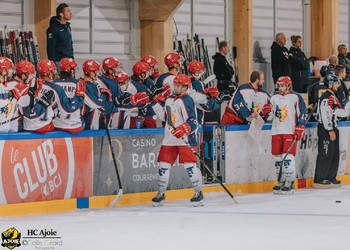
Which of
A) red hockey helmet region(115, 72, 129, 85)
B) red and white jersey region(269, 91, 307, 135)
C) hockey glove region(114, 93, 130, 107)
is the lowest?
red and white jersey region(269, 91, 307, 135)

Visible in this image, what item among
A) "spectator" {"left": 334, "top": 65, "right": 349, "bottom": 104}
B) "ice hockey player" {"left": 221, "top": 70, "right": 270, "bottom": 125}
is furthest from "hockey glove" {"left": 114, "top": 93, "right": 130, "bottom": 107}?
"spectator" {"left": 334, "top": 65, "right": 349, "bottom": 104}

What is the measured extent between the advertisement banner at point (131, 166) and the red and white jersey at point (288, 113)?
170 cm

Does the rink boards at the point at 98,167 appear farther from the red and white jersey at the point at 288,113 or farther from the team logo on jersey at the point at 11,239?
the team logo on jersey at the point at 11,239

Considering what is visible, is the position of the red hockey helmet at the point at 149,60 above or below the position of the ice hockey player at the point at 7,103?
above

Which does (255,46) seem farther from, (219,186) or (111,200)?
(111,200)

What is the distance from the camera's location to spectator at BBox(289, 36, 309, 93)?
15609 millimetres

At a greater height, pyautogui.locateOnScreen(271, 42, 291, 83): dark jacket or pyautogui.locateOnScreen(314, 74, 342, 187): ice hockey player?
pyautogui.locateOnScreen(271, 42, 291, 83): dark jacket

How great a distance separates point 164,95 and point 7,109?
232 centimetres

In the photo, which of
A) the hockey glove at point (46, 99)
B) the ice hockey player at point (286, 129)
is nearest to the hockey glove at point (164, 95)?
the hockey glove at point (46, 99)

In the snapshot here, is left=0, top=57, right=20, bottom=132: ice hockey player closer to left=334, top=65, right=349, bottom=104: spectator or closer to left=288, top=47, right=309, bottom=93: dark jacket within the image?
left=334, top=65, right=349, bottom=104: spectator

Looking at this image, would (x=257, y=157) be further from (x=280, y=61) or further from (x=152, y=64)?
(x=280, y=61)

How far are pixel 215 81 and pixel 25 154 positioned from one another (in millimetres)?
7540

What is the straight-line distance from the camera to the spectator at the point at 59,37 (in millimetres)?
11945

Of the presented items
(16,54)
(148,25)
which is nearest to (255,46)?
(148,25)
